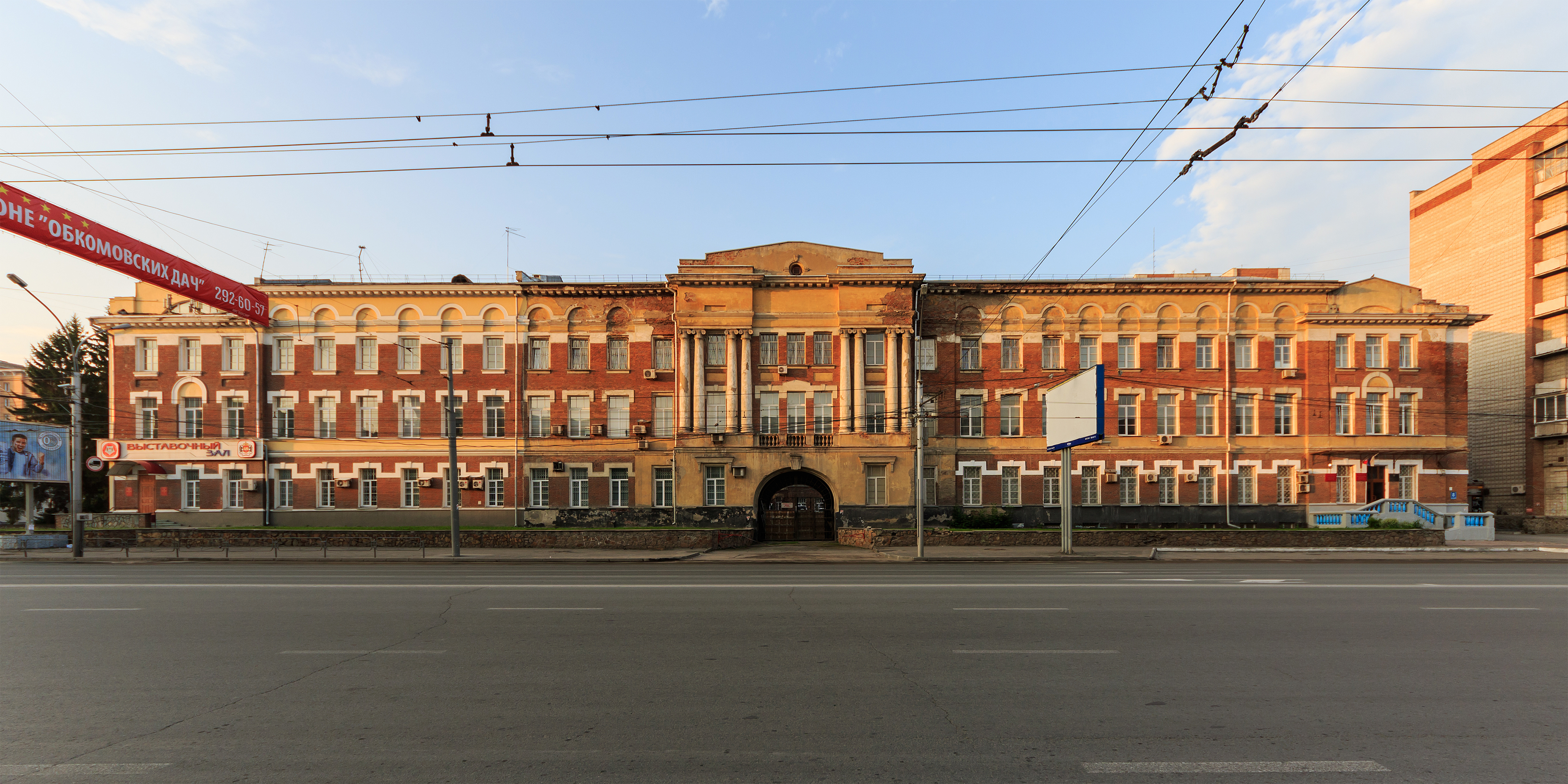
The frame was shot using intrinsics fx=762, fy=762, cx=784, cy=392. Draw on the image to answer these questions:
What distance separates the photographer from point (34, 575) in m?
19.8

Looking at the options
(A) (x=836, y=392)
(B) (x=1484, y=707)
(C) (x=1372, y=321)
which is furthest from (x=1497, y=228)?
(B) (x=1484, y=707)

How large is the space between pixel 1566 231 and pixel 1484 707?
48.3m

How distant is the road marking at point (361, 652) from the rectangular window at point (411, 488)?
30.1m

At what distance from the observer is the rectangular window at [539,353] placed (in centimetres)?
3822

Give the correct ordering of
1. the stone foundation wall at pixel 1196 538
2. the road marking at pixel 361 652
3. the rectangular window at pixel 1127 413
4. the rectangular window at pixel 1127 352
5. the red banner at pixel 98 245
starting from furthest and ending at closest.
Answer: the rectangular window at pixel 1127 352 < the rectangular window at pixel 1127 413 < the stone foundation wall at pixel 1196 538 < the red banner at pixel 98 245 < the road marking at pixel 361 652

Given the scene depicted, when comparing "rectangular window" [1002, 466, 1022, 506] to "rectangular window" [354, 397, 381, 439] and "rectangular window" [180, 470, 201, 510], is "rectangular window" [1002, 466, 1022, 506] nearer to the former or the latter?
"rectangular window" [354, 397, 381, 439]

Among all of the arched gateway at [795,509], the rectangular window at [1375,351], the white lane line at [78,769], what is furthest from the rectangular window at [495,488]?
the rectangular window at [1375,351]

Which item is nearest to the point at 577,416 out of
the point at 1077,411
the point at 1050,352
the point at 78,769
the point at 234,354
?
the point at 234,354

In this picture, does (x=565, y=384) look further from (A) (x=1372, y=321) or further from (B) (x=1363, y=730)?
(A) (x=1372, y=321)

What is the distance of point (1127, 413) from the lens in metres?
38.2

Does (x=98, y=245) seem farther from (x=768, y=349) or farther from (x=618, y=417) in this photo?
(x=768, y=349)

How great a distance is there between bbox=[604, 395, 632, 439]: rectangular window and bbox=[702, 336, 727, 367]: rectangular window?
182 inches

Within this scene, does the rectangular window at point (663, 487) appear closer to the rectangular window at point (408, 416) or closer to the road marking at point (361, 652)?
the rectangular window at point (408, 416)

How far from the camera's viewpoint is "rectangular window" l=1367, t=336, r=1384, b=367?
124 ft
